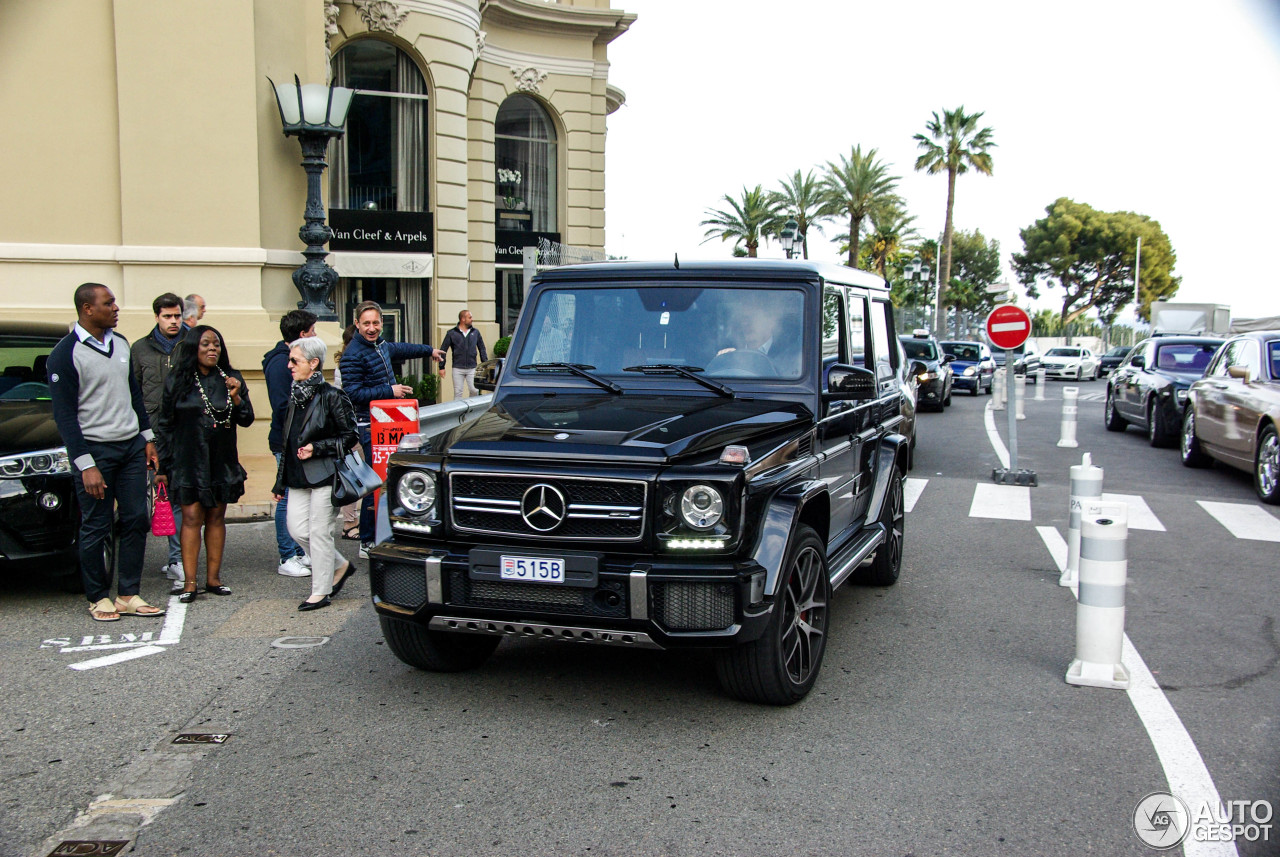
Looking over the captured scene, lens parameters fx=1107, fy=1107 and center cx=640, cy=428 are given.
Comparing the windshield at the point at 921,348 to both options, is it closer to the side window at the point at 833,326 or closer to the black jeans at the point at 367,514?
the black jeans at the point at 367,514

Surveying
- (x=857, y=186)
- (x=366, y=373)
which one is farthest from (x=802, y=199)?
(x=366, y=373)

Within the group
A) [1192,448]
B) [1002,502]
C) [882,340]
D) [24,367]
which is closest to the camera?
[882,340]

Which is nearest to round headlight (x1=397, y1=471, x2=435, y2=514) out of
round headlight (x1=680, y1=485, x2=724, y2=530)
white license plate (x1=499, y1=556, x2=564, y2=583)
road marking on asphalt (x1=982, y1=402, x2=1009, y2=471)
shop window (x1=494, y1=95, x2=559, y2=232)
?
white license plate (x1=499, y1=556, x2=564, y2=583)

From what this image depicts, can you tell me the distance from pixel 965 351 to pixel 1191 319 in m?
9.97

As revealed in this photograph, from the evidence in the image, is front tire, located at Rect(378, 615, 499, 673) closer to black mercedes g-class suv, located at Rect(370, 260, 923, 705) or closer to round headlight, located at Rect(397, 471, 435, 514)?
black mercedes g-class suv, located at Rect(370, 260, 923, 705)

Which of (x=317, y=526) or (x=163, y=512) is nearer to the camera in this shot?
(x=317, y=526)

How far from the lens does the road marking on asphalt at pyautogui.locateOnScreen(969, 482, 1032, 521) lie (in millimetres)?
10840

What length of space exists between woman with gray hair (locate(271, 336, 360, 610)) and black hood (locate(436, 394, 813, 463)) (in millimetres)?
1735

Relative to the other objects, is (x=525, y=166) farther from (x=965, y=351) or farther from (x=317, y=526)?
(x=317, y=526)

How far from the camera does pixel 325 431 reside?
23.0ft

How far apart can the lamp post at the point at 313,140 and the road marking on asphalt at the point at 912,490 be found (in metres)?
7.41

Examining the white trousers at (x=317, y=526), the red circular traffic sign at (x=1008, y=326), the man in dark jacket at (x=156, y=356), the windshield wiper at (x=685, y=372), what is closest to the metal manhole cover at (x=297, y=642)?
the white trousers at (x=317, y=526)

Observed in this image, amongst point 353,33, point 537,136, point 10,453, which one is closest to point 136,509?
point 10,453

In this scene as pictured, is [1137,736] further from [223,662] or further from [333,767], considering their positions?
[223,662]
